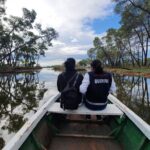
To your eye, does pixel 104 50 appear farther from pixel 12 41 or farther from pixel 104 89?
pixel 104 89

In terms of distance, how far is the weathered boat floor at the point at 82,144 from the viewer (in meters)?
4.79

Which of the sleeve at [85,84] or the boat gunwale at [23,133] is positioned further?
the sleeve at [85,84]

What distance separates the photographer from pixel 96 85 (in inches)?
209

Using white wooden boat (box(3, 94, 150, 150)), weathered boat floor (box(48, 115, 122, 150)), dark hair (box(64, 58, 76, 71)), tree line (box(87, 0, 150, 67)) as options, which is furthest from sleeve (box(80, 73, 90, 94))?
tree line (box(87, 0, 150, 67))

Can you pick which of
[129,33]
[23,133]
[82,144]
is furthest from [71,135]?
[129,33]

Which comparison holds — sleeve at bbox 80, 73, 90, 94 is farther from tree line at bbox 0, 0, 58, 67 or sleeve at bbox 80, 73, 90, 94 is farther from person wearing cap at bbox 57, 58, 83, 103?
tree line at bbox 0, 0, 58, 67

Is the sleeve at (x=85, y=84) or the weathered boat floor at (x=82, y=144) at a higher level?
the sleeve at (x=85, y=84)

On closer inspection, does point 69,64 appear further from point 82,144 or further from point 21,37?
point 21,37

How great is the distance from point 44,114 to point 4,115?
5740 mm

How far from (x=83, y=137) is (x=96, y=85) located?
3.30 feet

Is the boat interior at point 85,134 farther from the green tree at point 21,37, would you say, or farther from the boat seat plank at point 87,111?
the green tree at point 21,37

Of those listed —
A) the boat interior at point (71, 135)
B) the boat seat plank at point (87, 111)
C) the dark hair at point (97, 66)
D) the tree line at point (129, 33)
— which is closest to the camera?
the boat interior at point (71, 135)

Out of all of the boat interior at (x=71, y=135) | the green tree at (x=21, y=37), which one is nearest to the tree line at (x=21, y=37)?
the green tree at (x=21, y=37)

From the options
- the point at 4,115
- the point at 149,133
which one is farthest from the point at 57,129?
the point at 4,115
